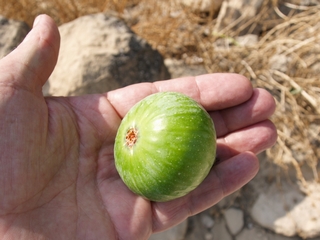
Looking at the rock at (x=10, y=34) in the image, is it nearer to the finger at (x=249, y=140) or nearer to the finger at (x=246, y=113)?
the finger at (x=246, y=113)

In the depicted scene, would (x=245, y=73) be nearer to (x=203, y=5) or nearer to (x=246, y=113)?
(x=203, y=5)

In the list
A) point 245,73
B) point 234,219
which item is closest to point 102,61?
point 245,73

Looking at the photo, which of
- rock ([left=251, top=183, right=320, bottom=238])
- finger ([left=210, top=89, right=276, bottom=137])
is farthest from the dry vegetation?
finger ([left=210, top=89, right=276, bottom=137])

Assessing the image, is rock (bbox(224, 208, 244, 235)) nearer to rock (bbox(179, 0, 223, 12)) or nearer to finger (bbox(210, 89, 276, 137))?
finger (bbox(210, 89, 276, 137))

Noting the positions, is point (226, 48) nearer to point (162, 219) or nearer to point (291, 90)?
point (291, 90)

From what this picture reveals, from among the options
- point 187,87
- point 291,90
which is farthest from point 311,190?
point 187,87

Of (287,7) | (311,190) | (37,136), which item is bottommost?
(311,190)
